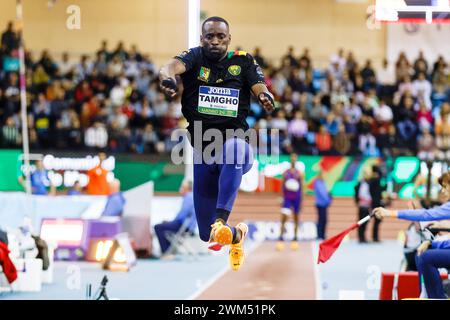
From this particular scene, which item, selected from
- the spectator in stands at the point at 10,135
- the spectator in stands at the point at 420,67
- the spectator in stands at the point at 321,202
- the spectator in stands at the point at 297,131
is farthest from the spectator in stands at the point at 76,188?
the spectator in stands at the point at 420,67

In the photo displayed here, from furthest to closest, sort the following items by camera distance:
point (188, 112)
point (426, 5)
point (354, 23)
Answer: point (354, 23), point (426, 5), point (188, 112)

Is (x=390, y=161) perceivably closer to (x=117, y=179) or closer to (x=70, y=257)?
(x=117, y=179)

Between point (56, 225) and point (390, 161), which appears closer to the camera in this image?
point (56, 225)

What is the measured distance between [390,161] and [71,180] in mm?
6397

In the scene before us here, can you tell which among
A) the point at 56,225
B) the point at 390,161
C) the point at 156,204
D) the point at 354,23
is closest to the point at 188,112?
the point at 56,225

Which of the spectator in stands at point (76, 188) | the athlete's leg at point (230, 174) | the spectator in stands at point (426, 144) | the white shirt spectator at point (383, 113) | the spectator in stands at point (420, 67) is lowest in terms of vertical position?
the spectator in stands at point (76, 188)

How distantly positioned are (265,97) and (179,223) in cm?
947

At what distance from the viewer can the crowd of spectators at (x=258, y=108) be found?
1962 centimetres

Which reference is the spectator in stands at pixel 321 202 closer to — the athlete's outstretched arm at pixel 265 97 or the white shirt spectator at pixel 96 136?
the white shirt spectator at pixel 96 136

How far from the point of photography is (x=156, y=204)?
1931 centimetres

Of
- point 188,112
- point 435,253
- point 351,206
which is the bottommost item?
point 351,206

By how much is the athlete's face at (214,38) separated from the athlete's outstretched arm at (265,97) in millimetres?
405

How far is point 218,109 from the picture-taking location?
7.35 meters

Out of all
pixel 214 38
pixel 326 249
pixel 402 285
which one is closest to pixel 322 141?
pixel 402 285
